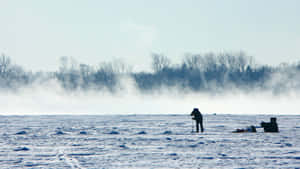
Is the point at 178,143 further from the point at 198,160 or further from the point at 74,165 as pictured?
the point at 74,165

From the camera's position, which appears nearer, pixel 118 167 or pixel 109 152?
pixel 118 167

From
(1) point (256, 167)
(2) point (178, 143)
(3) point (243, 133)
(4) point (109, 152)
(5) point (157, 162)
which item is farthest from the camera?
(3) point (243, 133)

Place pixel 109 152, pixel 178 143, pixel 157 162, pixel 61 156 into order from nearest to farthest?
pixel 157 162, pixel 61 156, pixel 109 152, pixel 178 143

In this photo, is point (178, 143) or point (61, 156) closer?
point (61, 156)

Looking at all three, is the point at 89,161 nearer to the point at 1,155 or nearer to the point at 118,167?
the point at 118,167

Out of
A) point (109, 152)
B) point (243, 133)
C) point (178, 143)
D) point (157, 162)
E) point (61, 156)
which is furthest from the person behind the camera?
point (243, 133)

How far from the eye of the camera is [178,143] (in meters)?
16.1

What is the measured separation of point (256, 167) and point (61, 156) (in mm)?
5693

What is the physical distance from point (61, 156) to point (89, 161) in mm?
1505

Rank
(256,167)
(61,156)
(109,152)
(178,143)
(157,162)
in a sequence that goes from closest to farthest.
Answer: (256,167) → (157,162) → (61,156) → (109,152) → (178,143)

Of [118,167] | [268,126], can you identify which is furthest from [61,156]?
[268,126]

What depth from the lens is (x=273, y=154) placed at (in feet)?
40.8

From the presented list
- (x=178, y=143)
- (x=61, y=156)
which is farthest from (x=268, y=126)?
(x=61, y=156)

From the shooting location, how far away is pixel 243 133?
21.3 metres
